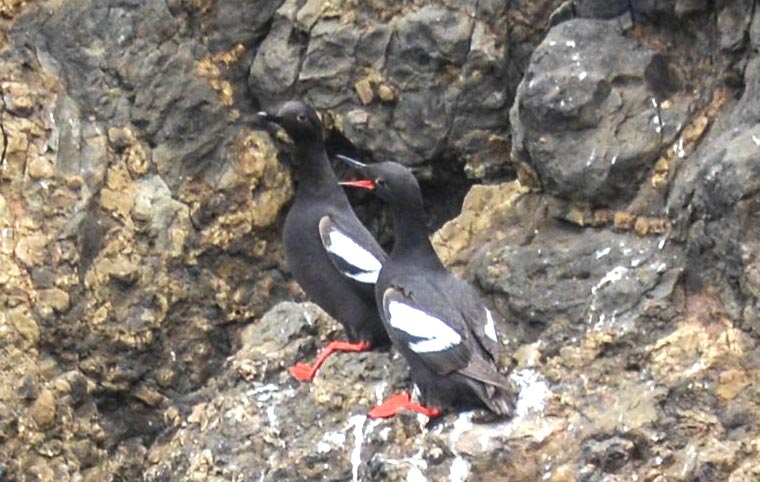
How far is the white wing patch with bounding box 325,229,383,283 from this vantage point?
35.3 feet

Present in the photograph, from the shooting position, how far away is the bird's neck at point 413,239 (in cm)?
1020

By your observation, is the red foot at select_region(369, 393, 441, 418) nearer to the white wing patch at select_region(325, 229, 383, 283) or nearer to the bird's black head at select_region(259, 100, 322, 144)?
the white wing patch at select_region(325, 229, 383, 283)

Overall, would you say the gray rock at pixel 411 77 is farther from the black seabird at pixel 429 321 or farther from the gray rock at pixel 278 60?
the black seabird at pixel 429 321

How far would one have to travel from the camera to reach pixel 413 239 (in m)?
10.2

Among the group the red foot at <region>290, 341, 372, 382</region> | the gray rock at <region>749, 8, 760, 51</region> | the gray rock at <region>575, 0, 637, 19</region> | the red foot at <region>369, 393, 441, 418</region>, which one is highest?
the gray rock at <region>749, 8, 760, 51</region>

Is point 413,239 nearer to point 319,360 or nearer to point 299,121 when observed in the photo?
point 319,360

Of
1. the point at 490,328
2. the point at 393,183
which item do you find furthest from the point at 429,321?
the point at 393,183

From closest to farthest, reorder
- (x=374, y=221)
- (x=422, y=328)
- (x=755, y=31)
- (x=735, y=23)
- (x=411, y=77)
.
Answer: (x=422, y=328) < (x=755, y=31) < (x=735, y=23) < (x=411, y=77) < (x=374, y=221)

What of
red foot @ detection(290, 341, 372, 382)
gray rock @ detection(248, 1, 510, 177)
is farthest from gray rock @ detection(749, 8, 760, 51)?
red foot @ detection(290, 341, 372, 382)

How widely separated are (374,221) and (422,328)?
10.4 feet

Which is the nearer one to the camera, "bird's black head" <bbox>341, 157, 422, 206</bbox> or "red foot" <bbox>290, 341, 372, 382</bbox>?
"bird's black head" <bbox>341, 157, 422, 206</bbox>

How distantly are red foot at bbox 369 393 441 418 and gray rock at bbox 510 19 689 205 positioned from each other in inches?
58.9

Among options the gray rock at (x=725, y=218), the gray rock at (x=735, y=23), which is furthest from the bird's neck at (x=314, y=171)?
the gray rock at (x=735, y=23)

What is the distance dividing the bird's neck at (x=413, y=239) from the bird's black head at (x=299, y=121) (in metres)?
1.08
